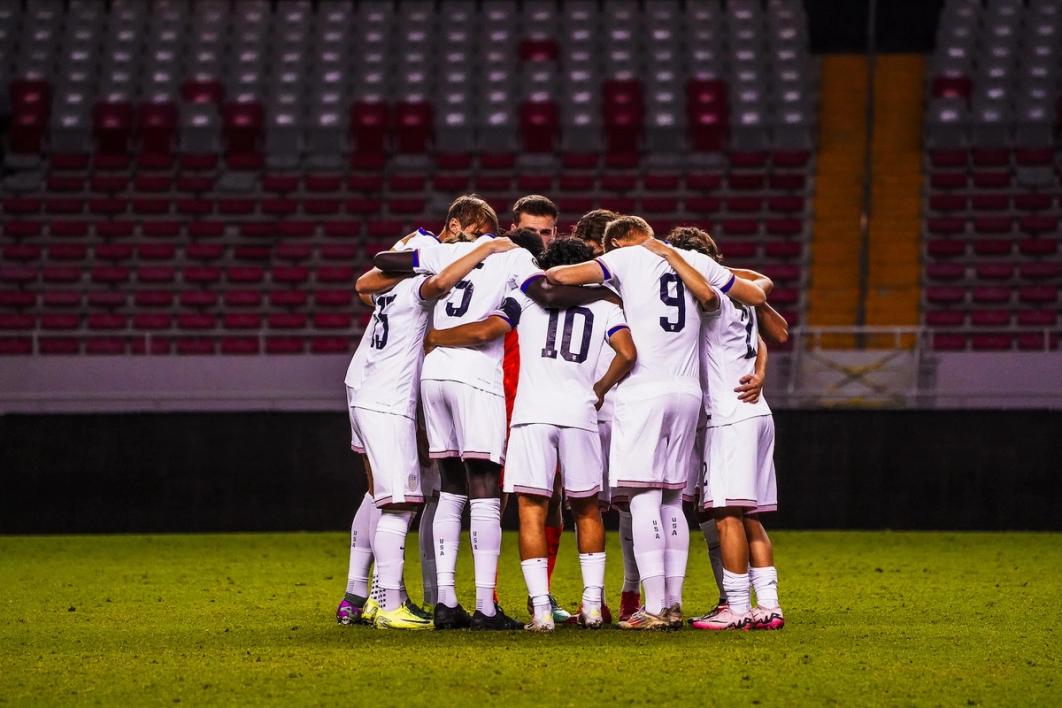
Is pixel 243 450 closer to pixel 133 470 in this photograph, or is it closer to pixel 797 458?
pixel 133 470

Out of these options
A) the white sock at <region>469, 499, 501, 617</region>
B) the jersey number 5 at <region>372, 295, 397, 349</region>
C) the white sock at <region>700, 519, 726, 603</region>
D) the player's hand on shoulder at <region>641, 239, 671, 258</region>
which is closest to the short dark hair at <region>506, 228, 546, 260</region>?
the player's hand on shoulder at <region>641, 239, 671, 258</region>

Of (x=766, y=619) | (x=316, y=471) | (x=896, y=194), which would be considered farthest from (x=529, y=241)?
(x=896, y=194)

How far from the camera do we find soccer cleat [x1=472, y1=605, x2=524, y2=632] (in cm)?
722

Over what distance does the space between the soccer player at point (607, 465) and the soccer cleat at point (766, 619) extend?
2.00 feet

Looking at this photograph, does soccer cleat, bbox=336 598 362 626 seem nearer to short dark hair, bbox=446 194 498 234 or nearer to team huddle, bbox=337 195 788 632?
team huddle, bbox=337 195 788 632

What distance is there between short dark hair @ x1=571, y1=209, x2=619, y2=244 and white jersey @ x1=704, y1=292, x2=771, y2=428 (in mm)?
766

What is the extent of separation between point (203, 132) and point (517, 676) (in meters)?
17.6

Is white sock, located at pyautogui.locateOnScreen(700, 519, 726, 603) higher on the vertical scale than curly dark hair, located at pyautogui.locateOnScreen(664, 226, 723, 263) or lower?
lower

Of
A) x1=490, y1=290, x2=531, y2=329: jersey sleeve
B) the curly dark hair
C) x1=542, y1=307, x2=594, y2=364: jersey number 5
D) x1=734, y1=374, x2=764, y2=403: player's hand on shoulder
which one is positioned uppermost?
the curly dark hair

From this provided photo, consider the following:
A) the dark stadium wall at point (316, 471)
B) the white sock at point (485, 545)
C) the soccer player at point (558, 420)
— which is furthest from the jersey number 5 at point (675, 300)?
the dark stadium wall at point (316, 471)

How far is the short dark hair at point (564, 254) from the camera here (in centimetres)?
740

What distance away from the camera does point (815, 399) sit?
46.5 ft

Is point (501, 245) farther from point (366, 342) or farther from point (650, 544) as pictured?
point (650, 544)

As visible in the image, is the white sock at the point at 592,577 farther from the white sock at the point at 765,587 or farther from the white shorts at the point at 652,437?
the white sock at the point at 765,587
